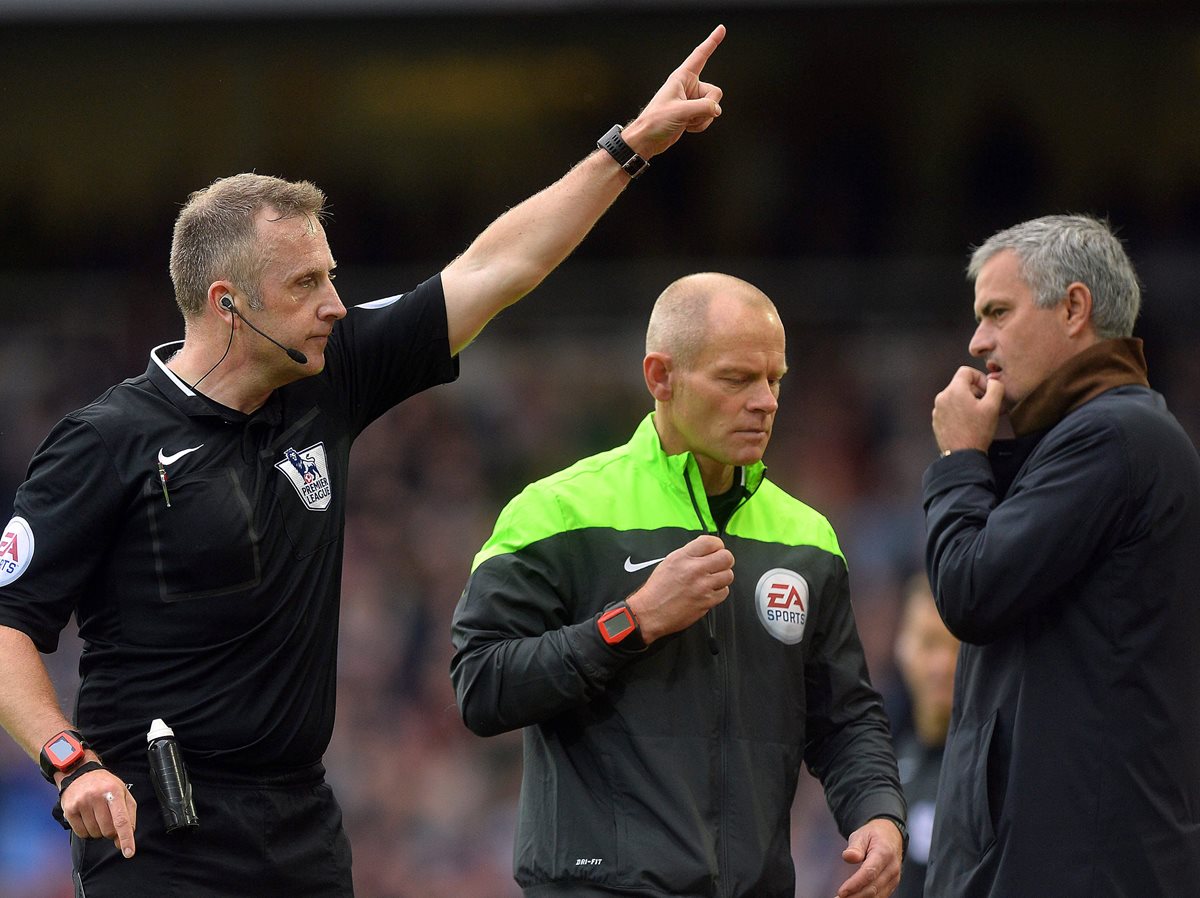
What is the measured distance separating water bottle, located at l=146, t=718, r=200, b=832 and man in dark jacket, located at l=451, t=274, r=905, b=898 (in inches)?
25.2

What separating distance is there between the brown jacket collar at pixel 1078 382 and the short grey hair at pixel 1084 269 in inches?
2.9

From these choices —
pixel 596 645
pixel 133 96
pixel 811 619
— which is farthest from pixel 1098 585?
pixel 133 96

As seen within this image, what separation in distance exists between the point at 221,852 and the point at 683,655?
1.11m

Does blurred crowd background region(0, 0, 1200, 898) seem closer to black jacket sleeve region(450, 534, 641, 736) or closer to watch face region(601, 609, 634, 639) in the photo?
black jacket sleeve region(450, 534, 641, 736)

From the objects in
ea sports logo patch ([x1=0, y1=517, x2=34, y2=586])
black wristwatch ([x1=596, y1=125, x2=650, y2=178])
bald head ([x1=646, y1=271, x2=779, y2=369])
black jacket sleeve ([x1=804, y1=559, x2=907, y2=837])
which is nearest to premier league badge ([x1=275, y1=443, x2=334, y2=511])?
ea sports logo patch ([x1=0, y1=517, x2=34, y2=586])

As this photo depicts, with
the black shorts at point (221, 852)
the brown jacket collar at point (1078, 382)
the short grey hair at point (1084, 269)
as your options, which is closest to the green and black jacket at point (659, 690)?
the black shorts at point (221, 852)

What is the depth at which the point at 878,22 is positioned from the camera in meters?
11.2

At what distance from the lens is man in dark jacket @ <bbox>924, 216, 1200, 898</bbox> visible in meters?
3.69

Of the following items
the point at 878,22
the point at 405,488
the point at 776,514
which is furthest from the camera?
the point at 878,22

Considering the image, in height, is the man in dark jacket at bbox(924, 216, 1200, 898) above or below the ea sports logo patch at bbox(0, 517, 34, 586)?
below

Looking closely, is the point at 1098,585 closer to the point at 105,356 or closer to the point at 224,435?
the point at 224,435

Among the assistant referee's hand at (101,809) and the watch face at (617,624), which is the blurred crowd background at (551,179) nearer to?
the watch face at (617,624)

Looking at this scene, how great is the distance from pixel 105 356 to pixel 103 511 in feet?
24.2

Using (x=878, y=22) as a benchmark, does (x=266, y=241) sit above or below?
below
